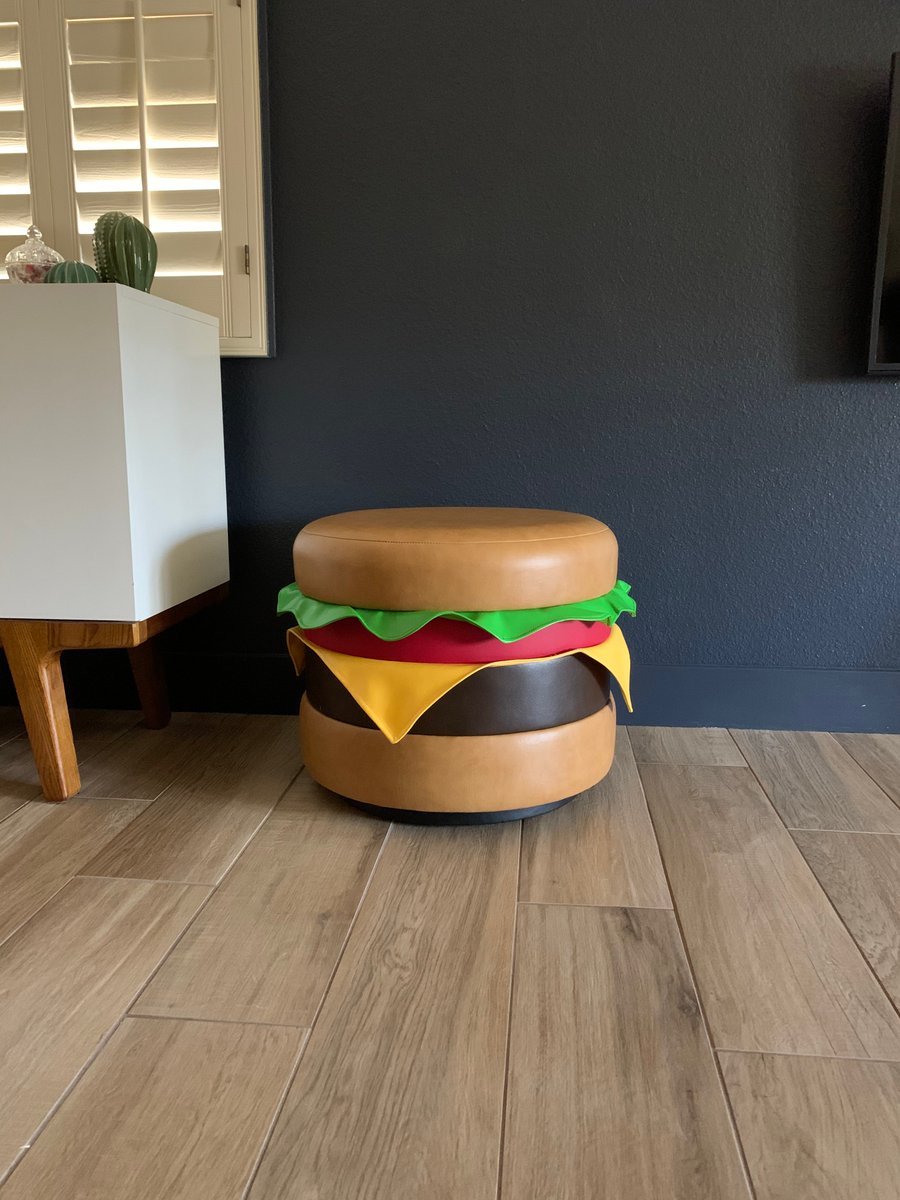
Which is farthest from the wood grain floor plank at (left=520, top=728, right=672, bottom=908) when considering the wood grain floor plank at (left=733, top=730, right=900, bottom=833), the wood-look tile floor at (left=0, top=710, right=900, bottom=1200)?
the wood grain floor plank at (left=733, top=730, right=900, bottom=833)

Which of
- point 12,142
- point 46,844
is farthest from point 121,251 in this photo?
point 46,844

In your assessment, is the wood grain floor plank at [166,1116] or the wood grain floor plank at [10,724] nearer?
the wood grain floor plank at [166,1116]

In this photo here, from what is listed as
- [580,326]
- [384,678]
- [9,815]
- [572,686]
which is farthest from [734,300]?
[9,815]

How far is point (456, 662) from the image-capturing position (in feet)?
4.63

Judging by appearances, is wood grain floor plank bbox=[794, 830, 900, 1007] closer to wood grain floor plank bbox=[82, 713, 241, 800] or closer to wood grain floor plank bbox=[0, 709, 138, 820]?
wood grain floor plank bbox=[82, 713, 241, 800]

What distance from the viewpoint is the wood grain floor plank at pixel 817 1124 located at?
0.79 m

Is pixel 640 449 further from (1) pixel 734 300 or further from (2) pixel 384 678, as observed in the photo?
(2) pixel 384 678

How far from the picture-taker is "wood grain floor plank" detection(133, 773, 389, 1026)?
1037mm

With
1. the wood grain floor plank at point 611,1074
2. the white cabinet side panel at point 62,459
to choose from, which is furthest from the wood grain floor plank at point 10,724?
the wood grain floor plank at point 611,1074

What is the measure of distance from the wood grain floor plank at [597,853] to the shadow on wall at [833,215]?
38.7 inches

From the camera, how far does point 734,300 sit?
1.84 m

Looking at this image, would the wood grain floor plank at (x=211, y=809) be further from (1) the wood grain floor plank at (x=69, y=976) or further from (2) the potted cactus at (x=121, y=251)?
(2) the potted cactus at (x=121, y=251)

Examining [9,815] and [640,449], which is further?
[640,449]

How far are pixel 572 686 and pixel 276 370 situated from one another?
0.99 meters
